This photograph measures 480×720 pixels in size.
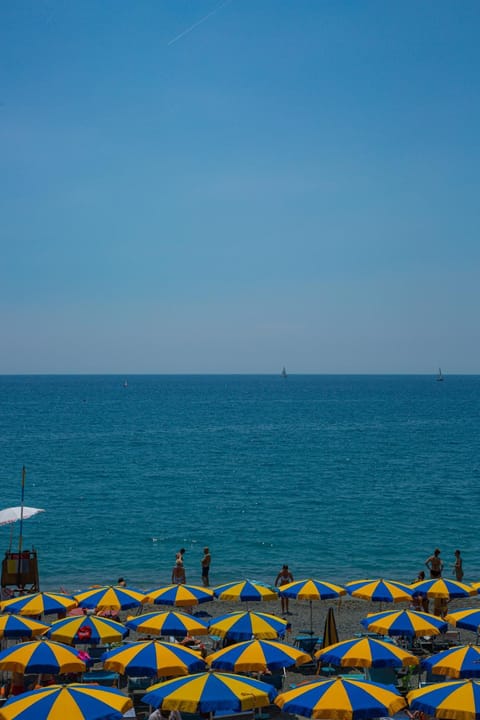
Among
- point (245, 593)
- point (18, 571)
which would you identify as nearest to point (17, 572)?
point (18, 571)

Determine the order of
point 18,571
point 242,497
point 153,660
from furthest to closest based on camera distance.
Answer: point 242,497 → point 18,571 → point 153,660

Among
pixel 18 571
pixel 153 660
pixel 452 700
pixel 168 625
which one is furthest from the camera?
pixel 18 571

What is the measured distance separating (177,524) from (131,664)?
31.3 meters

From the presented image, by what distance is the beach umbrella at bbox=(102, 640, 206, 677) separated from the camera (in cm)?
1296

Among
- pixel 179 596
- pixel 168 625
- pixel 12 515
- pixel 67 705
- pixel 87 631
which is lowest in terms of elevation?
pixel 179 596

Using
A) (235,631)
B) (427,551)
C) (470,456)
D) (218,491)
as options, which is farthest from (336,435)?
(235,631)

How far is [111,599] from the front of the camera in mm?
18312

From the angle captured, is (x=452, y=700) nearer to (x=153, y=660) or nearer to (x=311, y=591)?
(x=153, y=660)

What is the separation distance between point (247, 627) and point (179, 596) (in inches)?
139

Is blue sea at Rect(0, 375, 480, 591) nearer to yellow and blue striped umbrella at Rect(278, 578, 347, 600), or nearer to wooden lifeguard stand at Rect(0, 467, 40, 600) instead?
wooden lifeguard stand at Rect(0, 467, 40, 600)

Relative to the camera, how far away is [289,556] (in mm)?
36000

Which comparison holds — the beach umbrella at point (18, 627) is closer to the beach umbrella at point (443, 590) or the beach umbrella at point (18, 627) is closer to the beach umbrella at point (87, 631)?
the beach umbrella at point (87, 631)

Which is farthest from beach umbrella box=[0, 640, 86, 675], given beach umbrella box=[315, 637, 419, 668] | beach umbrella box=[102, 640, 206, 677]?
beach umbrella box=[315, 637, 419, 668]

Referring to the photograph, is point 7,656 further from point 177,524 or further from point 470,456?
point 470,456
